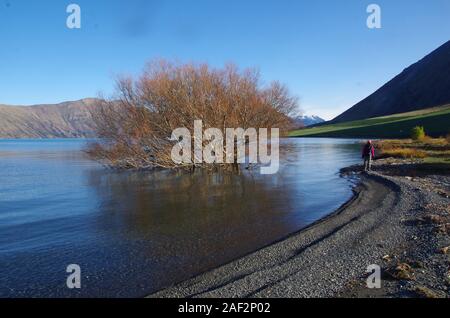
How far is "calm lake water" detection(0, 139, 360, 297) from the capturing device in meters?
12.5

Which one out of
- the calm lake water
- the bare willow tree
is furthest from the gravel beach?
the bare willow tree

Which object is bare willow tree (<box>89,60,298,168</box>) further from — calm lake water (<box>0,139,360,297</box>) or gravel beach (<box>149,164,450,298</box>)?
gravel beach (<box>149,164,450,298</box>)

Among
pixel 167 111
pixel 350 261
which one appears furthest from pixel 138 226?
pixel 167 111

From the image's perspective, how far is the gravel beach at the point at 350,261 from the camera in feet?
31.9

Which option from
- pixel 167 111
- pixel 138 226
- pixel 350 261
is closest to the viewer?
pixel 350 261

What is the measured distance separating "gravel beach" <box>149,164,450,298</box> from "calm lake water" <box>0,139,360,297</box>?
1288 mm

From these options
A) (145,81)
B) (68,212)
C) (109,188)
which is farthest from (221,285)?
(145,81)

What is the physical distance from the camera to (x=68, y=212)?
22.7m

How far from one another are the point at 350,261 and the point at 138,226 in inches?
435

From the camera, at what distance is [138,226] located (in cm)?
1897

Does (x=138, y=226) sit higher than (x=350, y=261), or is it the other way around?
(x=350, y=261)

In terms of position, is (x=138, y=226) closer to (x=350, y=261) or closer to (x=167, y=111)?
(x=350, y=261)
